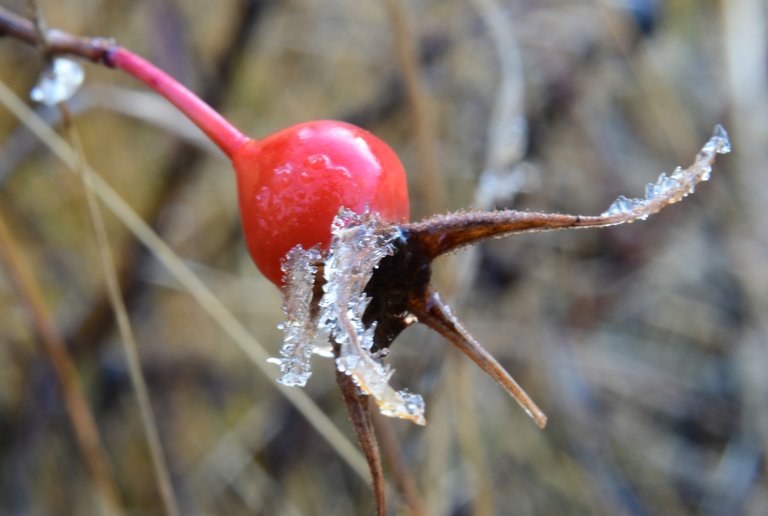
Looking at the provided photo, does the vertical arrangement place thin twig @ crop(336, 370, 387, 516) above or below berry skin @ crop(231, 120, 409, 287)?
below

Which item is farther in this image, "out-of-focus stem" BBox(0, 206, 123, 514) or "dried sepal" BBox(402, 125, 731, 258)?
"out-of-focus stem" BBox(0, 206, 123, 514)

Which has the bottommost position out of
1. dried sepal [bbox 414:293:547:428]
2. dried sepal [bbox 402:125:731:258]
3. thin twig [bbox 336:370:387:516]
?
thin twig [bbox 336:370:387:516]

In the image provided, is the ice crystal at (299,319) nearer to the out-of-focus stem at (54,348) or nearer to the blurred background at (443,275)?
the out-of-focus stem at (54,348)

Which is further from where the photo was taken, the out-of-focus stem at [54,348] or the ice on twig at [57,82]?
the out-of-focus stem at [54,348]

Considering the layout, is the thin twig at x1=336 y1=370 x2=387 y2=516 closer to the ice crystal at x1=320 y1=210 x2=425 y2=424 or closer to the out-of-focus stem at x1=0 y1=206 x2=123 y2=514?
the ice crystal at x1=320 y1=210 x2=425 y2=424

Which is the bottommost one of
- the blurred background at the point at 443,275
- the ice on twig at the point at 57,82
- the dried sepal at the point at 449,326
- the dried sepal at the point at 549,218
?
the dried sepal at the point at 449,326

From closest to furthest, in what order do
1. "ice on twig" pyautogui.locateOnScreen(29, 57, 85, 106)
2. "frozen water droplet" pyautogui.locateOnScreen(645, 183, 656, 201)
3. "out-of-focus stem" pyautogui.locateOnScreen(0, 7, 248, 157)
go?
"frozen water droplet" pyautogui.locateOnScreen(645, 183, 656, 201)
"out-of-focus stem" pyautogui.locateOnScreen(0, 7, 248, 157)
"ice on twig" pyautogui.locateOnScreen(29, 57, 85, 106)

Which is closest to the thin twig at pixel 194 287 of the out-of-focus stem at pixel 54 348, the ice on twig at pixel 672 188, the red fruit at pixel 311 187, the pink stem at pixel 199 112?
the out-of-focus stem at pixel 54 348

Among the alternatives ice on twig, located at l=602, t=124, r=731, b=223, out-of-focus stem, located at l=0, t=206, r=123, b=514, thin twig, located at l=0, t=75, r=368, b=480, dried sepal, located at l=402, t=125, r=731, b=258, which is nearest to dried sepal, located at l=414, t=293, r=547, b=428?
dried sepal, located at l=402, t=125, r=731, b=258

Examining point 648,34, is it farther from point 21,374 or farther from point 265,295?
point 21,374
